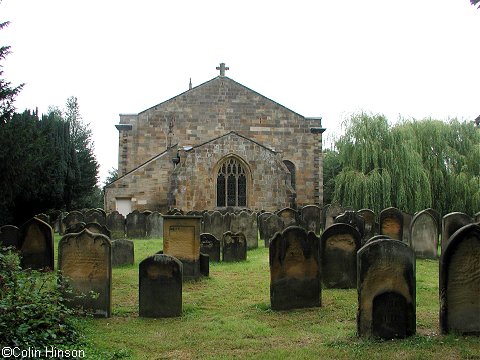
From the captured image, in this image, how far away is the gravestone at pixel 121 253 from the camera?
43.1 feet

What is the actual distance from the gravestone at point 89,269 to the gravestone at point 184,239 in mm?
3154

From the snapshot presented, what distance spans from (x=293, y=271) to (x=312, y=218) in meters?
13.5

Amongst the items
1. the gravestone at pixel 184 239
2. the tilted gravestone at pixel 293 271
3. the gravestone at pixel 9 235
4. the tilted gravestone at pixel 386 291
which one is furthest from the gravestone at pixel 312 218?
the tilted gravestone at pixel 386 291

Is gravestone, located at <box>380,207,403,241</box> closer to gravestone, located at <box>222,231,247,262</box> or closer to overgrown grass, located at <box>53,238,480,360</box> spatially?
gravestone, located at <box>222,231,247,262</box>

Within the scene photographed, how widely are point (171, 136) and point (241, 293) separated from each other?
2241 centimetres

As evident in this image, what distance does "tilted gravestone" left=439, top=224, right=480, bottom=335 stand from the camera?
6504 mm

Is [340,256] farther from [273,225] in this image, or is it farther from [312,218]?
[312,218]

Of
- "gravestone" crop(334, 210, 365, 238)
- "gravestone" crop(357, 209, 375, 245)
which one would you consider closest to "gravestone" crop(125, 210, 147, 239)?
"gravestone" crop(357, 209, 375, 245)

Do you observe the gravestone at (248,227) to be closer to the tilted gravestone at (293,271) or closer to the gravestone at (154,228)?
the gravestone at (154,228)

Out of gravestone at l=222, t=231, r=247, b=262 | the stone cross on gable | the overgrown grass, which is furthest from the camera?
the stone cross on gable

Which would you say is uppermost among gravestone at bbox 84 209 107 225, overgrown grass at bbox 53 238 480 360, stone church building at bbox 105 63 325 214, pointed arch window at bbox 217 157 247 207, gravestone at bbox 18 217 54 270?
stone church building at bbox 105 63 325 214

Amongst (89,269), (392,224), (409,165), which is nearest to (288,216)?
(392,224)

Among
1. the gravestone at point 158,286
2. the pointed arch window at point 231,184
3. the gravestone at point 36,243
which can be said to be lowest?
the gravestone at point 158,286

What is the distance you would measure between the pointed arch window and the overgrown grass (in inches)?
637
